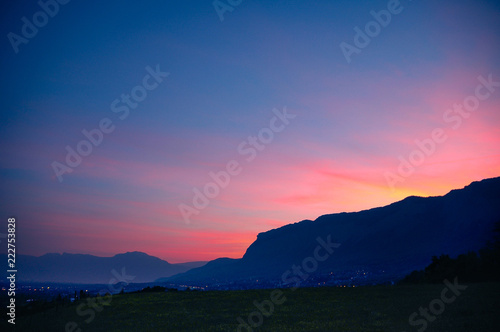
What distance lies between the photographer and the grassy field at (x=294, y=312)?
23.1m

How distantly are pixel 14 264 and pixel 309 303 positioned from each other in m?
26.7

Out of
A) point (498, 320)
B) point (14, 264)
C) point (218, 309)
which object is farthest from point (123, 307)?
point (498, 320)

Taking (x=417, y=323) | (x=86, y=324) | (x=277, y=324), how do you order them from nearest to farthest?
(x=417, y=323), (x=277, y=324), (x=86, y=324)

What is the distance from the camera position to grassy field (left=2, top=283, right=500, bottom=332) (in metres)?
23.1

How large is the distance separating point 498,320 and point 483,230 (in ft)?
630

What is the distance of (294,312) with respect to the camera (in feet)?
99.8

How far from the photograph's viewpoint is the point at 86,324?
31625 millimetres

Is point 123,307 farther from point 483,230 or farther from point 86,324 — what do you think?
point 483,230

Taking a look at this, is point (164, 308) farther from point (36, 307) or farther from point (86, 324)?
point (36, 307)

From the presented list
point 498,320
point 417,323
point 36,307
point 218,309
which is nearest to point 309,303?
point 218,309

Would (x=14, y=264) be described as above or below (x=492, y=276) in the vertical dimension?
above

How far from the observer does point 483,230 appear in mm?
178500

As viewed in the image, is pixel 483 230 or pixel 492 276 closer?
pixel 492 276

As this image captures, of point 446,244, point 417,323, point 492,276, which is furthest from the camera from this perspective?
point 446,244
